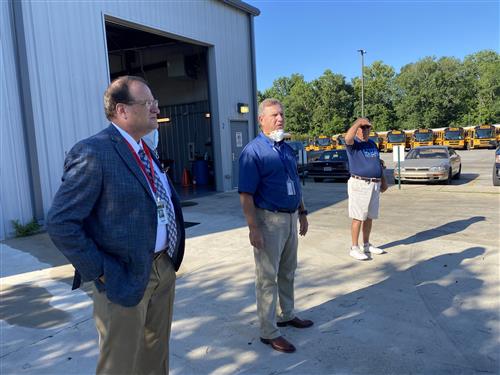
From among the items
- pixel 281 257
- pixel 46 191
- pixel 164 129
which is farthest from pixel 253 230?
pixel 164 129

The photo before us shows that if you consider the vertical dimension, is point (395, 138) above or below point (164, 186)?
below

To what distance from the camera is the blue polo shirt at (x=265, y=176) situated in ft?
10.7

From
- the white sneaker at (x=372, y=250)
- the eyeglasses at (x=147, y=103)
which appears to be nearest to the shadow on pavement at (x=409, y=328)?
the white sneaker at (x=372, y=250)

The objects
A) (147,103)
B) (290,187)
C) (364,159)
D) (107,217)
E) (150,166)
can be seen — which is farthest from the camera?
(364,159)

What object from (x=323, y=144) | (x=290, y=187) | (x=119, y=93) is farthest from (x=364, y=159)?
(x=323, y=144)

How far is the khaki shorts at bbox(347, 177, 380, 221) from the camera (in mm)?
5391

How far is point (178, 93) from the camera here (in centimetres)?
1558

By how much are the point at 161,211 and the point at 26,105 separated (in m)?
6.98

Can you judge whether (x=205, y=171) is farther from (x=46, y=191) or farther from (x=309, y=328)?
(x=309, y=328)

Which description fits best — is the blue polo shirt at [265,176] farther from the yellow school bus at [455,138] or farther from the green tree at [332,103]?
the green tree at [332,103]

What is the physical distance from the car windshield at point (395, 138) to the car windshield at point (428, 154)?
21.2 m

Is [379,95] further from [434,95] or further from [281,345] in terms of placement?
[281,345]

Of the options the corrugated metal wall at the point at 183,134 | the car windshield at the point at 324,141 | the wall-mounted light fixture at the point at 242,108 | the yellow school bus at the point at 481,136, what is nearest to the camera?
the wall-mounted light fixture at the point at 242,108

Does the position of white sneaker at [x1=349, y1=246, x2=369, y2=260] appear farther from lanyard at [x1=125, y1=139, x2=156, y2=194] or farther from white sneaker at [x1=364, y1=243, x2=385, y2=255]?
lanyard at [x1=125, y1=139, x2=156, y2=194]
